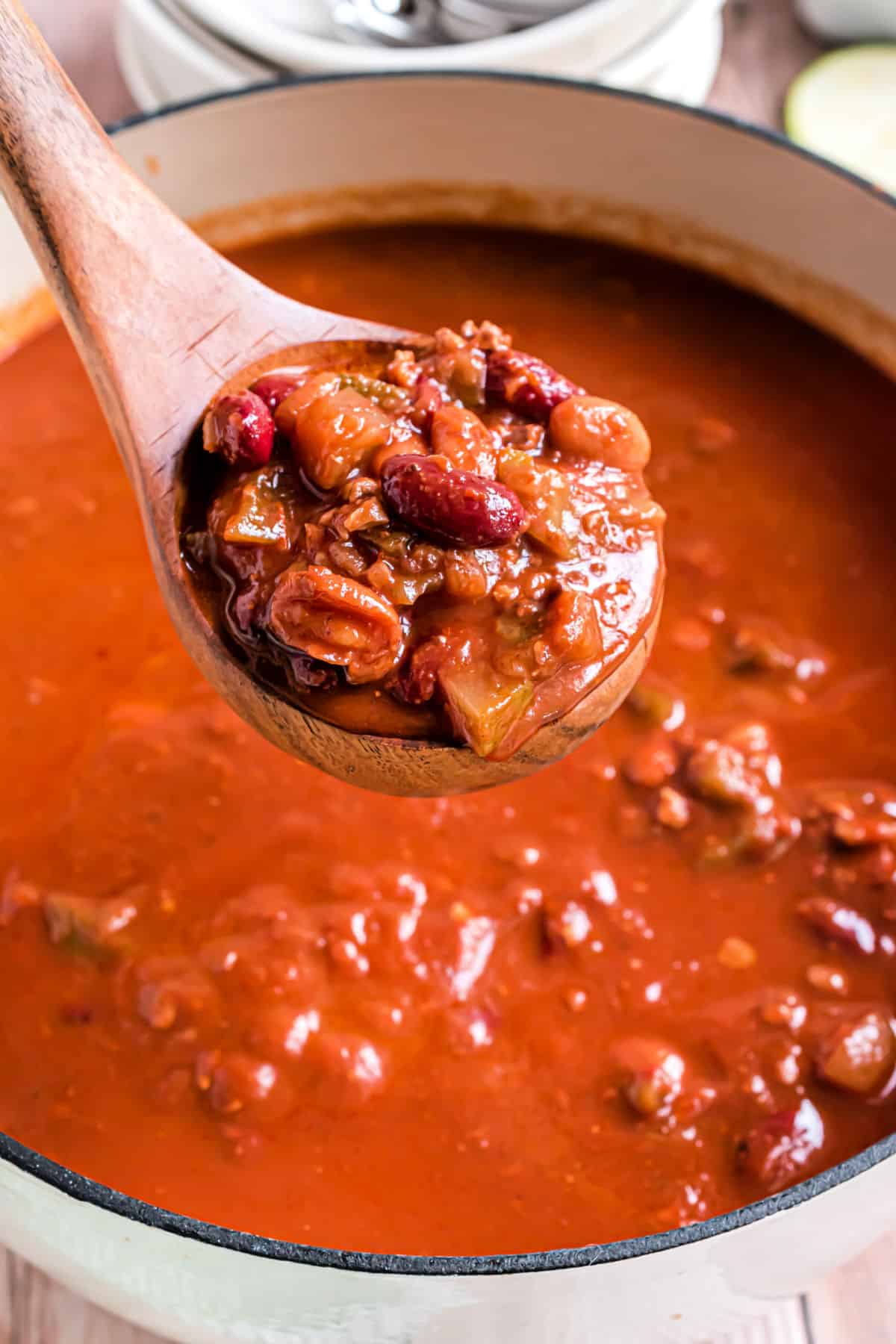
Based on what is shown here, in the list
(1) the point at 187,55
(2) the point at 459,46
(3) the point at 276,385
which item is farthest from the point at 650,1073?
(1) the point at 187,55

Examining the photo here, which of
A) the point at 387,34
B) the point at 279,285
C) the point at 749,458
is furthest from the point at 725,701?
the point at 387,34

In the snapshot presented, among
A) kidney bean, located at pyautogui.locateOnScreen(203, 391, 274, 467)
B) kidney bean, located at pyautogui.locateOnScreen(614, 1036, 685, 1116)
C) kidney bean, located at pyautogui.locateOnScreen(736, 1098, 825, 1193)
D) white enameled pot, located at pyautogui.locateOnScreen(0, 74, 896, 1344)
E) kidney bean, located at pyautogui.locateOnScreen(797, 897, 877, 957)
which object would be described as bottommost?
kidney bean, located at pyautogui.locateOnScreen(736, 1098, 825, 1193)

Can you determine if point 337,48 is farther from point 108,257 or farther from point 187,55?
point 108,257

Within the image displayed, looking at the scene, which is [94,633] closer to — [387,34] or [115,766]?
[115,766]

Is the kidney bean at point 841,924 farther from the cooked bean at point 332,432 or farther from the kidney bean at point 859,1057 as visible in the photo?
the cooked bean at point 332,432

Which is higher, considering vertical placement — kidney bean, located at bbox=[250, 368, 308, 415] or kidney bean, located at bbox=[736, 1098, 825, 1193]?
kidney bean, located at bbox=[250, 368, 308, 415]

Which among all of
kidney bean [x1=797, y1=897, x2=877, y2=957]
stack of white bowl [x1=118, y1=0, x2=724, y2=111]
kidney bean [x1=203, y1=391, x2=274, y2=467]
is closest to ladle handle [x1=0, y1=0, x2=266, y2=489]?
kidney bean [x1=203, y1=391, x2=274, y2=467]

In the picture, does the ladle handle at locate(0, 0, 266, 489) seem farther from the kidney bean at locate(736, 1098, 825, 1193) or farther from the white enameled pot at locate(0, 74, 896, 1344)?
the kidney bean at locate(736, 1098, 825, 1193)
